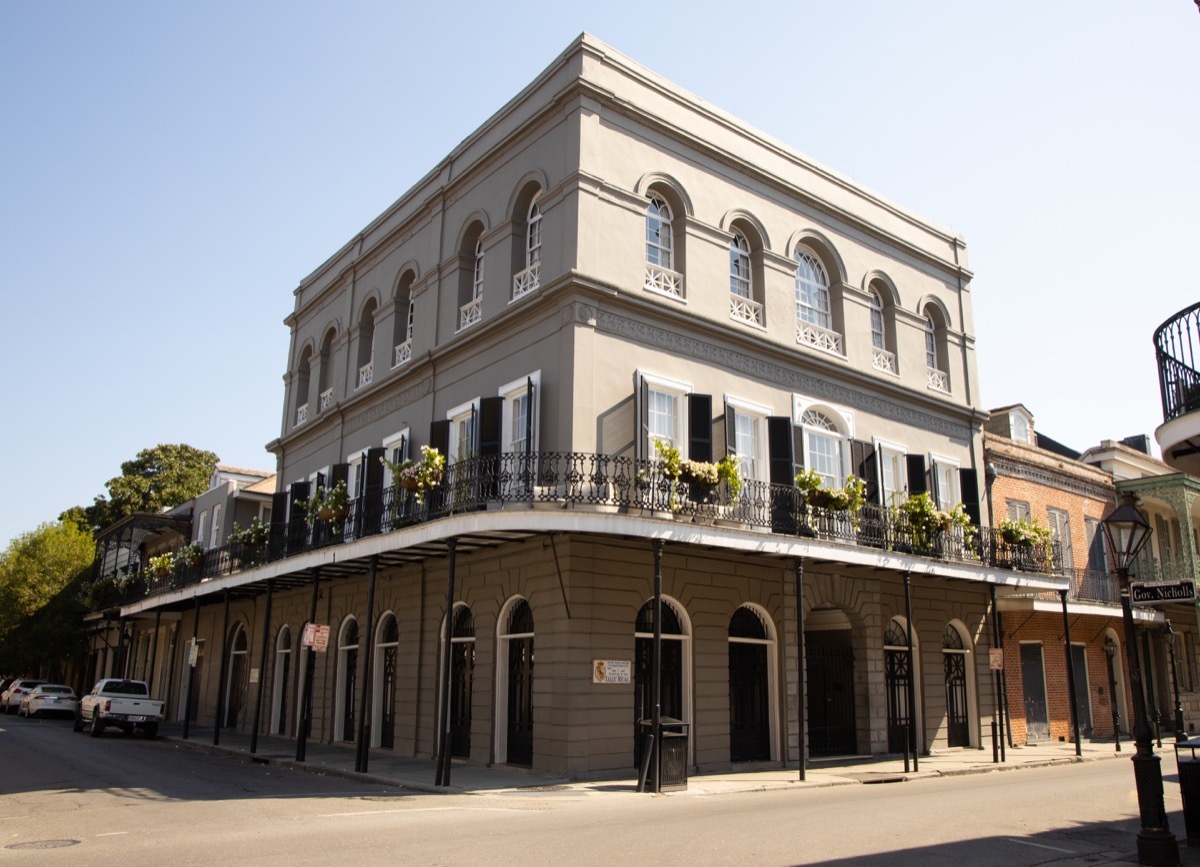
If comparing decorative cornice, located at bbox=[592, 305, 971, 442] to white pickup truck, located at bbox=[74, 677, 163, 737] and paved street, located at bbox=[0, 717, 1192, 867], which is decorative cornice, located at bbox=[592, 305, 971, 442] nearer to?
paved street, located at bbox=[0, 717, 1192, 867]

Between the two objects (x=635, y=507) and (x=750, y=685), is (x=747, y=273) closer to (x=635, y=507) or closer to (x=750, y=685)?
(x=635, y=507)

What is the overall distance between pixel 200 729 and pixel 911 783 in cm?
1963

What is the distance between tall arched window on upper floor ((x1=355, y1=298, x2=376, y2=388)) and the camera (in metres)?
23.0

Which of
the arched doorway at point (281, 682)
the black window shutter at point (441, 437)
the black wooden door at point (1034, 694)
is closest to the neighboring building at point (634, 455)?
the black window shutter at point (441, 437)

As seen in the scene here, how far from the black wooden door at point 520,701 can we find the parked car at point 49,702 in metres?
23.9

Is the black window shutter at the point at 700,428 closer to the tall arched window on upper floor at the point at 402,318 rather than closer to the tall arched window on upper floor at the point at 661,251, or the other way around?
the tall arched window on upper floor at the point at 661,251

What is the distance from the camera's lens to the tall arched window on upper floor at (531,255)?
16.9m

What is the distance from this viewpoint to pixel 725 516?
15.5 metres

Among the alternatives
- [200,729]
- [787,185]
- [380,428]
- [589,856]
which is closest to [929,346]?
[787,185]

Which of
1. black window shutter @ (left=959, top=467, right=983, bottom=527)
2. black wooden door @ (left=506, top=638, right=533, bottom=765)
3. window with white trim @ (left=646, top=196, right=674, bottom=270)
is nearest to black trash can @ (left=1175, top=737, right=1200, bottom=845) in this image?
black wooden door @ (left=506, top=638, right=533, bottom=765)

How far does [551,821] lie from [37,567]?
1564 inches

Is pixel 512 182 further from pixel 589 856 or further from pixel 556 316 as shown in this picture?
pixel 589 856

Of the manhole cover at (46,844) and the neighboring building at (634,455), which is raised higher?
the neighboring building at (634,455)

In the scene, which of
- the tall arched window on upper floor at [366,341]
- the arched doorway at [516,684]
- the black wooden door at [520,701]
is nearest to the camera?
the black wooden door at [520,701]
